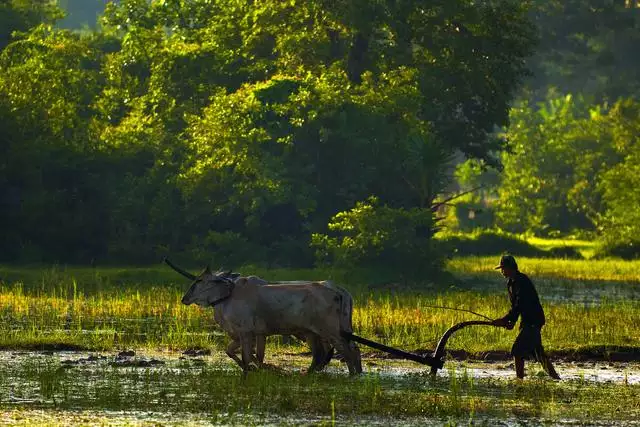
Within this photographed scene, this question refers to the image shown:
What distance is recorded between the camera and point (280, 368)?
20.1m

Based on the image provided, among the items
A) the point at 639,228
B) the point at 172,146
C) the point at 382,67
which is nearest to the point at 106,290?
the point at 172,146

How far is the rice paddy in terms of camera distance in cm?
1625

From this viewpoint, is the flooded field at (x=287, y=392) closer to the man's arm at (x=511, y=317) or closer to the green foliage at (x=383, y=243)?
the man's arm at (x=511, y=317)

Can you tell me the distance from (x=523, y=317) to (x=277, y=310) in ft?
10.3

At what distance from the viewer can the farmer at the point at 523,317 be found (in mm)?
19641

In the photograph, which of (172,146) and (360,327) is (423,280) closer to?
(172,146)

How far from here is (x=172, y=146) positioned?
46844 millimetres

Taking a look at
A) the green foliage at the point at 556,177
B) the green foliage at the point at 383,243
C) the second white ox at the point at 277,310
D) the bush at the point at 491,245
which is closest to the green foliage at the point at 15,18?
the green foliage at the point at 383,243

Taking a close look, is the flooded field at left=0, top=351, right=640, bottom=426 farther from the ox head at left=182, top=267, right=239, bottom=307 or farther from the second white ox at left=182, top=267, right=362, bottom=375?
the ox head at left=182, top=267, right=239, bottom=307

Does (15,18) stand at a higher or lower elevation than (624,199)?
higher

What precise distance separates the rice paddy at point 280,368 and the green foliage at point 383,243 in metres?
4.77

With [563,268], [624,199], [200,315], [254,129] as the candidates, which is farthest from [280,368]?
[624,199]

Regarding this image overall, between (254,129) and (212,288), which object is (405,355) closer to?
(212,288)

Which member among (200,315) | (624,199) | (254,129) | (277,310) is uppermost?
(254,129)
